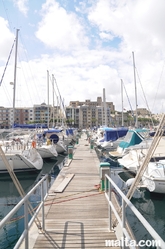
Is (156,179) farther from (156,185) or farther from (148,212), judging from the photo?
(148,212)

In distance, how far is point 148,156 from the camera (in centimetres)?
458

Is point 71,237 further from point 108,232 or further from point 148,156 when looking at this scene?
point 148,156

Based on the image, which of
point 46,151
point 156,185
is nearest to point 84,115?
point 46,151

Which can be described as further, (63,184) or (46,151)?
(46,151)

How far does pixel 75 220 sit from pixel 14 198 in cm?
694

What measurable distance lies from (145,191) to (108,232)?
25.1 feet

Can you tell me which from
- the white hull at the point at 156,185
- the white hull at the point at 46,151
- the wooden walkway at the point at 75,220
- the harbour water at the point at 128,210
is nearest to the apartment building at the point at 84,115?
the white hull at the point at 46,151

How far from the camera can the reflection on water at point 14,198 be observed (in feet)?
25.7

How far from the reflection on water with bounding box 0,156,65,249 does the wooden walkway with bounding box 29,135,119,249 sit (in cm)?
116

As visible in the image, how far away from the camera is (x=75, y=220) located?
6.56 meters

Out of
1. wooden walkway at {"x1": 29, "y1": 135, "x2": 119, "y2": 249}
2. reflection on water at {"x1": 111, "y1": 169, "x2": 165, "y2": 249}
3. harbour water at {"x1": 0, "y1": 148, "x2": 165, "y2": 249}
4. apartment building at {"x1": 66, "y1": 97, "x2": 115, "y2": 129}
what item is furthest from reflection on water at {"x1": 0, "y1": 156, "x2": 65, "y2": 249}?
apartment building at {"x1": 66, "y1": 97, "x2": 115, "y2": 129}

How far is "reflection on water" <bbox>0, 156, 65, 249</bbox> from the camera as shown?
308 inches

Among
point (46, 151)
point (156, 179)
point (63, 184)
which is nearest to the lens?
point (63, 184)

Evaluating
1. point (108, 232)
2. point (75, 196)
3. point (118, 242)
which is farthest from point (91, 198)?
point (118, 242)
